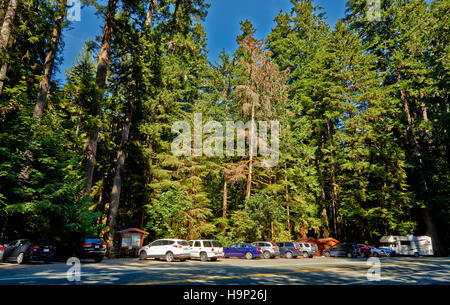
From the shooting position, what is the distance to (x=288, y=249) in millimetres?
25594

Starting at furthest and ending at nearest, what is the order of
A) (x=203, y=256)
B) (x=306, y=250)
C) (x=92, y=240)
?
1. (x=306, y=250)
2. (x=203, y=256)
3. (x=92, y=240)

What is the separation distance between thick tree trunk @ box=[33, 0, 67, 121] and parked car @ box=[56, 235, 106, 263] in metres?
8.21

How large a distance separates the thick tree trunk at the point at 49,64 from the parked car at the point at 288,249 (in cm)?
2328

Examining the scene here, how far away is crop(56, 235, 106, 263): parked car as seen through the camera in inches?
603

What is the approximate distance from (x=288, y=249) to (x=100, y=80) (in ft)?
73.1

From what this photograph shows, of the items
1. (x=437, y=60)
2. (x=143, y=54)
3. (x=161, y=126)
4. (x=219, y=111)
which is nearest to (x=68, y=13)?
(x=143, y=54)

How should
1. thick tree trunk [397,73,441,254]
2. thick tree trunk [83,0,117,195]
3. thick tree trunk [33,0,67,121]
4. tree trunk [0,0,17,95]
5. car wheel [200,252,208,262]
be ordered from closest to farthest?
1. tree trunk [0,0,17,95]
2. thick tree trunk [83,0,117,195]
3. thick tree trunk [33,0,67,121]
4. car wheel [200,252,208,262]
5. thick tree trunk [397,73,441,254]

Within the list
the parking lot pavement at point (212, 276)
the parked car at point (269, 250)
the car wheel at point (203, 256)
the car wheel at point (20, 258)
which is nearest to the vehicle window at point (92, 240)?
the car wheel at point (20, 258)

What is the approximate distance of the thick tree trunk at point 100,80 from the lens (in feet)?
56.3

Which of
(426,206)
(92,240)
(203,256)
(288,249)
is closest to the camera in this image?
(92,240)

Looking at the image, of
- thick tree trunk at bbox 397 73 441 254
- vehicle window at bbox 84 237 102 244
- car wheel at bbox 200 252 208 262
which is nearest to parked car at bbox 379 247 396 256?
thick tree trunk at bbox 397 73 441 254

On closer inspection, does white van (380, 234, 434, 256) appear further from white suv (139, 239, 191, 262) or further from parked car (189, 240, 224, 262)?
white suv (139, 239, 191, 262)

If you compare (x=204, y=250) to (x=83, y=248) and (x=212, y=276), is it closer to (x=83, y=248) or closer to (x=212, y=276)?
(x=83, y=248)

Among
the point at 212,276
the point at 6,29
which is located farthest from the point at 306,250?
the point at 6,29
